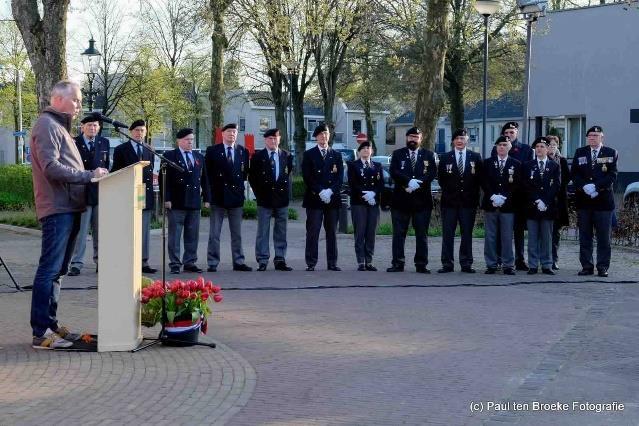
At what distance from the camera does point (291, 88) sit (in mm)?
47500

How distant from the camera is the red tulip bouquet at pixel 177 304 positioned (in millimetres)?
8359

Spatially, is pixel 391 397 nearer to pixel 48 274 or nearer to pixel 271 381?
pixel 271 381

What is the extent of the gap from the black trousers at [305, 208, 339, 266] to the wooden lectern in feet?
21.3

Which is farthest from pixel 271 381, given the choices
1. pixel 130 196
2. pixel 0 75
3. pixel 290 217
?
pixel 0 75

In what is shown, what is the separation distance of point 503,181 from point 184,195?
15.3 feet

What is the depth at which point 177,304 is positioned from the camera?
8.39 metres

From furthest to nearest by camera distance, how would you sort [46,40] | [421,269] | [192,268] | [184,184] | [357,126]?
[357,126] → [46,40] → [421,269] → [192,268] → [184,184]

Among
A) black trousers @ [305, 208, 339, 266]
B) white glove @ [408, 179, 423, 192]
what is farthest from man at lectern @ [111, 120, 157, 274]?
white glove @ [408, 179, 423, 192]

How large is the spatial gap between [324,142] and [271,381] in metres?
7.54

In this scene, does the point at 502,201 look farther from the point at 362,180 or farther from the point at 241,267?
the point at 241,267

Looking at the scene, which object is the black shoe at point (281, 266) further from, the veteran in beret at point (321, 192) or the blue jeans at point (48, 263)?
the blue jeans at point (48, 263)

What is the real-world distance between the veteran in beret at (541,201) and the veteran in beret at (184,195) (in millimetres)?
4737

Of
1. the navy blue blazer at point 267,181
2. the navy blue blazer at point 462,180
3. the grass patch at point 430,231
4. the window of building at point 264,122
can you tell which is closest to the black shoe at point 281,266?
the navy blue blazer at point 267,181

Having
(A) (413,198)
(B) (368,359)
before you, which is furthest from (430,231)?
(B) (368,359)
